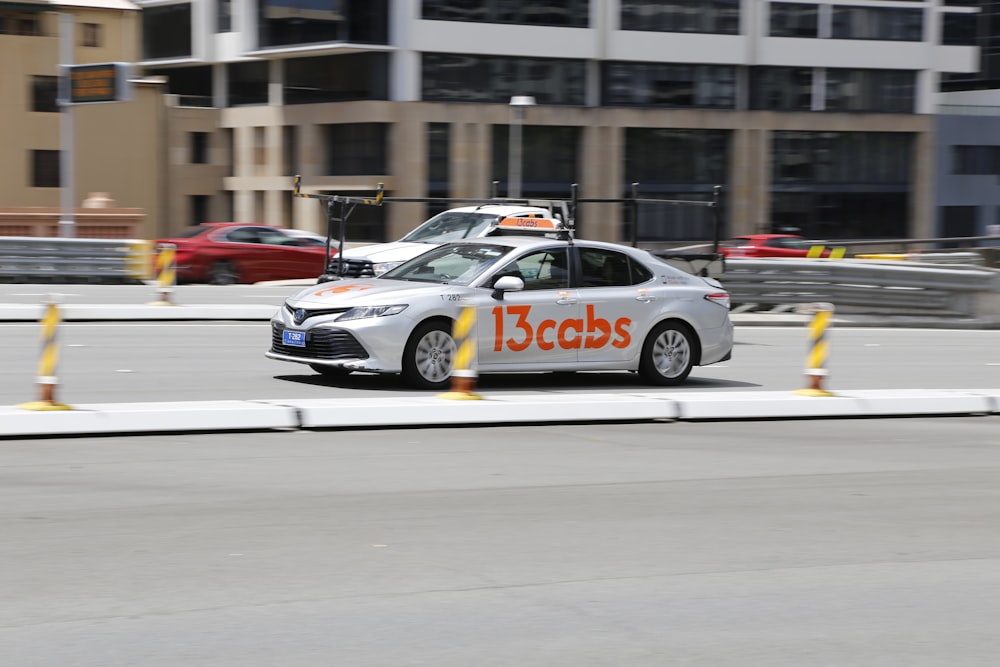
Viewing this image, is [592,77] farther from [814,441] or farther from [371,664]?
[371,664]

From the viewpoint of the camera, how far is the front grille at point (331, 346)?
42.2 ft

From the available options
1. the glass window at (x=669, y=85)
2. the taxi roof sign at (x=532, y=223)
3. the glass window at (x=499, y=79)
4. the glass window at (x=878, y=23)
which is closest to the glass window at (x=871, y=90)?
the glass window at (x=878, y=23)

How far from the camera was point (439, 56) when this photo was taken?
5359 cm

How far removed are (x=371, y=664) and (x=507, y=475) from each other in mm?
4071

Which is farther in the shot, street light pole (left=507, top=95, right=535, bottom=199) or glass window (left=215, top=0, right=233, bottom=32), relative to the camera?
glass window (left=215, top=0, right=233, bottom=32)

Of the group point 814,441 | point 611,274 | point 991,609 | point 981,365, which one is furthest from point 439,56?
point 991,609

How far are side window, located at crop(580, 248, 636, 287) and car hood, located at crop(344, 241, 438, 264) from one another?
8.02 m

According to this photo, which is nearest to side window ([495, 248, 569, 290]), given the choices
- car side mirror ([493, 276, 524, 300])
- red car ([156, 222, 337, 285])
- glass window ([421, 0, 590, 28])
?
car side mirror ([493, 276, 524, 300])

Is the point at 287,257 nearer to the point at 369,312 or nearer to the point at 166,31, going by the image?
the point at 369,312

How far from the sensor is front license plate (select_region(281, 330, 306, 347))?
518 inches

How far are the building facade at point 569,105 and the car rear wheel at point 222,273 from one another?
21.9m

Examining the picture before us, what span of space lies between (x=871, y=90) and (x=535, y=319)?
5017cm

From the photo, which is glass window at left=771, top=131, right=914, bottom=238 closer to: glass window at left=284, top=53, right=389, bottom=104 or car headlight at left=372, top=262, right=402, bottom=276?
glass window at left=284, top=53, right=389, bottom=104

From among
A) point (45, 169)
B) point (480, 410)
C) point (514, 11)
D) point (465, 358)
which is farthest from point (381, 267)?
point (45, 169)
